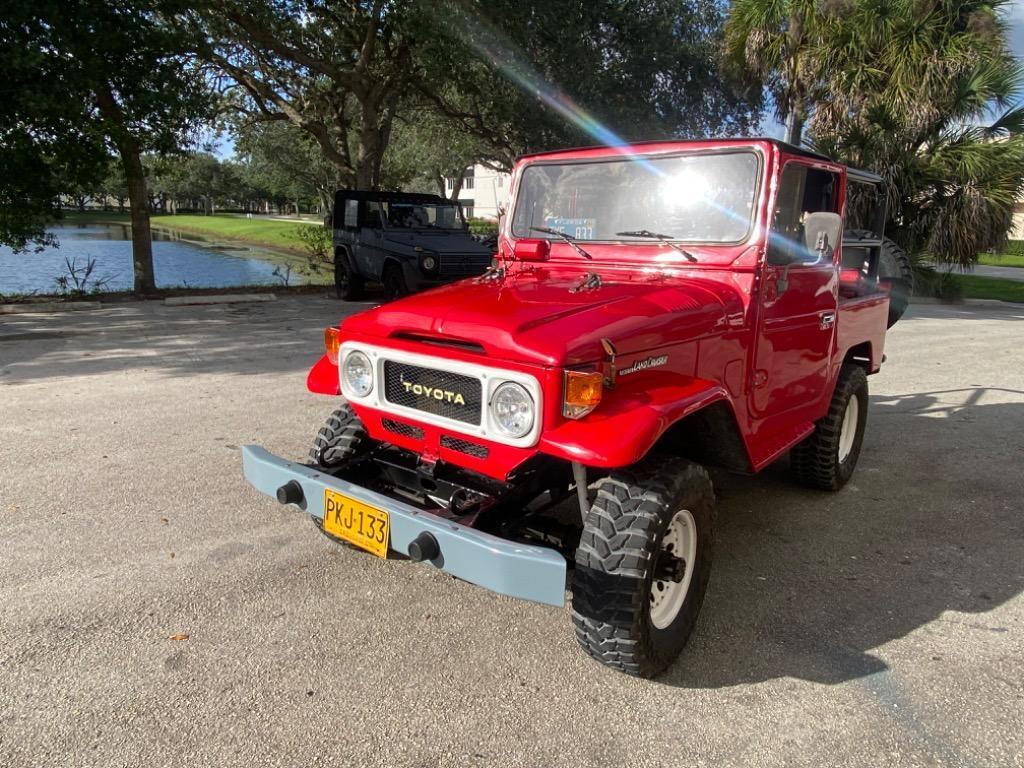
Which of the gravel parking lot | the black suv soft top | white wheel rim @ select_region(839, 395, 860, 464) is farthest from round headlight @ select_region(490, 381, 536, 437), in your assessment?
the black suv soft top

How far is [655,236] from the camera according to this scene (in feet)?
11.7

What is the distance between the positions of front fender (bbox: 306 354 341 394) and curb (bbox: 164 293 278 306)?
10121 millimetres

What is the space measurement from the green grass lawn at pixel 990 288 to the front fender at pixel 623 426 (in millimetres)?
17544

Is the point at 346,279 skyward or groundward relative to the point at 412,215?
groundward

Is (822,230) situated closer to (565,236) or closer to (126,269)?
(565,236)

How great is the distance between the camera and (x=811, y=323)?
12.8ft

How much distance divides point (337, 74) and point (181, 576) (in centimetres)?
1265

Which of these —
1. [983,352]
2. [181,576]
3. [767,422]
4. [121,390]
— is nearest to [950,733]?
[767,422]

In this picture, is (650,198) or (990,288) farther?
(990,288)

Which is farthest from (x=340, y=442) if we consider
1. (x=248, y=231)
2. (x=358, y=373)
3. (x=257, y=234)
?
(x=248, y=231)

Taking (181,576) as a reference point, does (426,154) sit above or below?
above

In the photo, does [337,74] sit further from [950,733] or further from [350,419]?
[950,733]

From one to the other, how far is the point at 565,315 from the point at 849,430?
300 cm

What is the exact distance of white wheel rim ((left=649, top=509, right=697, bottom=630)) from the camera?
9.20 ft
